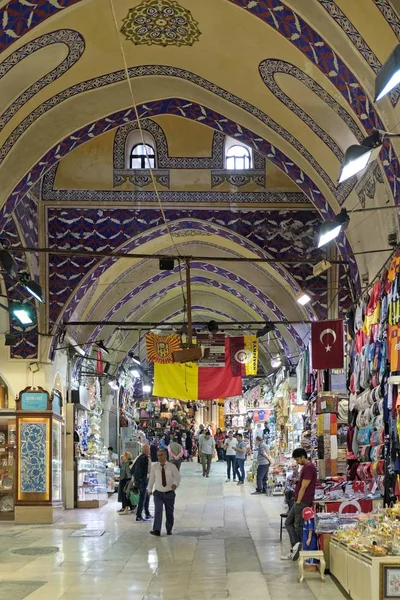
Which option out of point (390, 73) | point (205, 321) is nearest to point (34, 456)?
point (205, 321)

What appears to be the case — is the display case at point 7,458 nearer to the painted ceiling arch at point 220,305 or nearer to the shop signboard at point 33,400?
the shop signboard at point 33,400

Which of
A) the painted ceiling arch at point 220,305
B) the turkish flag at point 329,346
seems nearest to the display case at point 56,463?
the painted ceiling arch at point 220,305

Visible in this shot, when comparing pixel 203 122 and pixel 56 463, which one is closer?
pixel 203 122

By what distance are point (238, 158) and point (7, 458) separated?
20.8 ft

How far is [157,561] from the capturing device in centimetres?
884

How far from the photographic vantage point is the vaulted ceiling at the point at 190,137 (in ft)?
27.6

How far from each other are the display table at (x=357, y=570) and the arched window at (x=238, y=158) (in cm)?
790

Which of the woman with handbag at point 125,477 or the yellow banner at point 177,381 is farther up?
the yellow banner at point 177,381

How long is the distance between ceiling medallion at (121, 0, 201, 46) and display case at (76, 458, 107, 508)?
912 centimetres

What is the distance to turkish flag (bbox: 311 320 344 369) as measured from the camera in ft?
40.1

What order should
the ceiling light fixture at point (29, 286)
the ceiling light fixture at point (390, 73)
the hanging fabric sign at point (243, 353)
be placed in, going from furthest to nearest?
the hanging fabric sign at point (243, 353)
the ceiling light fixture at point (29, 286)
the ceiling light fixture at point (390, 73)

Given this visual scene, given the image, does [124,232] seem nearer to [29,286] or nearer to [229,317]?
[29,286]

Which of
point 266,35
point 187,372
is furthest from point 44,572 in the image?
point 187,372

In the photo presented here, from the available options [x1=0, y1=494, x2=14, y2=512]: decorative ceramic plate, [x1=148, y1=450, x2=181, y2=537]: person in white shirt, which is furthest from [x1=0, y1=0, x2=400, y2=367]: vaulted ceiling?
[x1=148, y1=450, x2=181, y2=537]: person in white shirt
